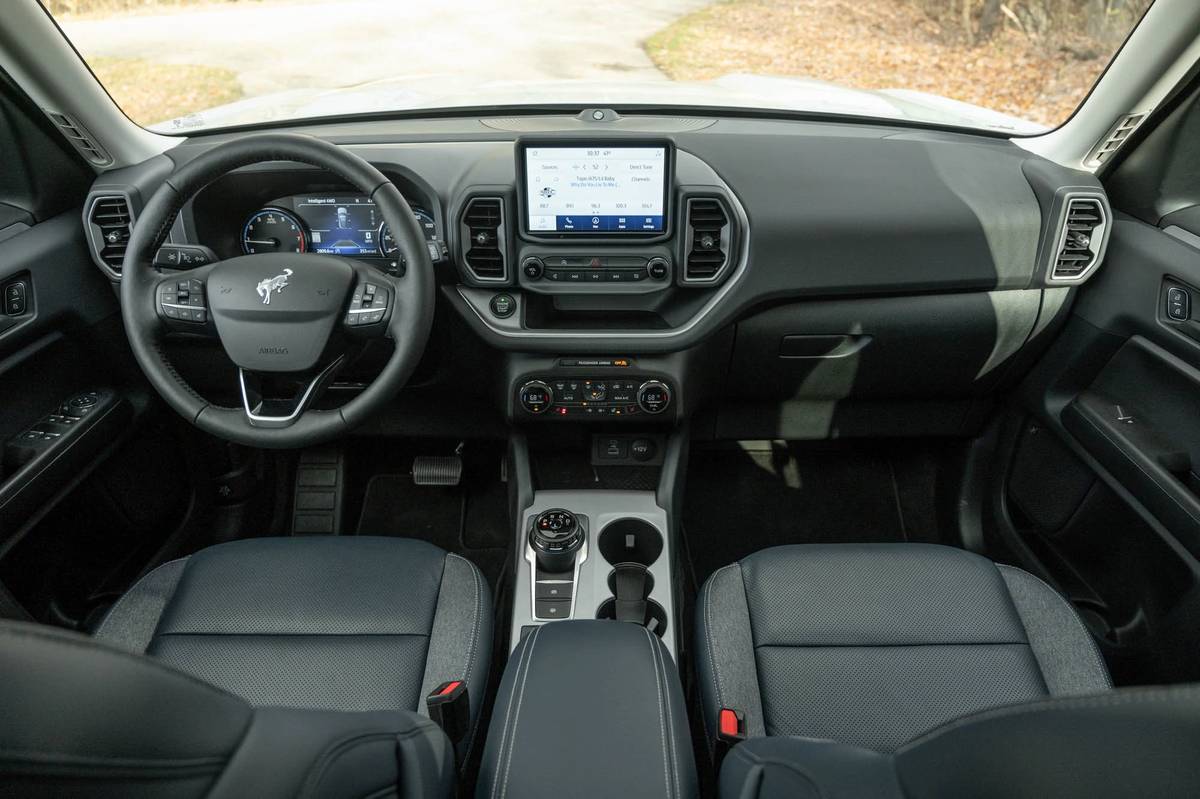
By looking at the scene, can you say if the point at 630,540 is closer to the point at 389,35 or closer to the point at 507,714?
the point at 507,714

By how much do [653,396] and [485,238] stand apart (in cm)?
62

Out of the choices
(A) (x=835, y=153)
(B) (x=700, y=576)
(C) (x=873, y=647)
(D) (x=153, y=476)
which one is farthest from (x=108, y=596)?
(A) (x=835, y=153)

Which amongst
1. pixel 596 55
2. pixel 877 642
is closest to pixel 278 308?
pixel 877 642

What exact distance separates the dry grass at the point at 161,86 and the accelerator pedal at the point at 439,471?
1317 millimetres

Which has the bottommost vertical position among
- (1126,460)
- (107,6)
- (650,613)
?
(650,613)

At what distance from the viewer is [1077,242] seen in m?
2.14

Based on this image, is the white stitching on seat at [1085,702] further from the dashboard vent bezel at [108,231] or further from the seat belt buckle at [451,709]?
the dashboard vent bezel at [108,231]

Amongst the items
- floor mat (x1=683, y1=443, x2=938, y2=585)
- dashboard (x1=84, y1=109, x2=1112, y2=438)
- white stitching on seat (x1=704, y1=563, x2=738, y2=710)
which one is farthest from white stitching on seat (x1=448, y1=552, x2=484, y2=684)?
floor mat (x1=683, y1=443, x2=938, y2=585)

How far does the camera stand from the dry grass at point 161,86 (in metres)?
2.29

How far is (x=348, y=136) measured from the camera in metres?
2.26

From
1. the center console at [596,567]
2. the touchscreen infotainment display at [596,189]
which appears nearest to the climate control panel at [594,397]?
the center console at [596,567]

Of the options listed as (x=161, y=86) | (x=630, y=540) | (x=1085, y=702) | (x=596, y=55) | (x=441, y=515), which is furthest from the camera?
(x=596, y=55)

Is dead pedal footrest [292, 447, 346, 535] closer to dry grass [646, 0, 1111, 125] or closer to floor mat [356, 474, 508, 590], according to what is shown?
floor mat [356, 474, 508, 590]

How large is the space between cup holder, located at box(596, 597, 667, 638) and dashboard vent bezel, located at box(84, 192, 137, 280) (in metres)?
1.48
